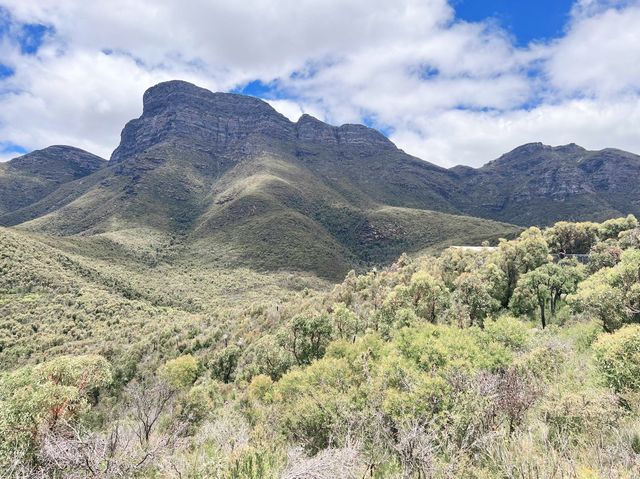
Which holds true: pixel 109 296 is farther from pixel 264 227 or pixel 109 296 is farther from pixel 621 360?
pixel 621 360

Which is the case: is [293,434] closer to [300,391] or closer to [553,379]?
[300,391]

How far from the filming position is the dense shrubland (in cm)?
959

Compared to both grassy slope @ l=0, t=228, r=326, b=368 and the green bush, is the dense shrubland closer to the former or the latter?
the green bush

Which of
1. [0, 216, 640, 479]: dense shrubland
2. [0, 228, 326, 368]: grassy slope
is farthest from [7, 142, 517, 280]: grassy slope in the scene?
[0, 216, 640, 479]: dense shrubland

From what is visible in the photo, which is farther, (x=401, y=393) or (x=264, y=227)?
(x=264, y=227)

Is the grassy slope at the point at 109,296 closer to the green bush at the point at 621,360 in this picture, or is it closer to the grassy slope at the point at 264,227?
the grassy slope at the point at 264,227

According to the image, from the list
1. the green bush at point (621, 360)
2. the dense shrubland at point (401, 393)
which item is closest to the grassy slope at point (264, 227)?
the dense shrubland at point (401, 393)

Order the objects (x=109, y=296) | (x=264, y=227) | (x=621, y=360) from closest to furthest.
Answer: (x=621, y=360) → (x=109, y=296) → (x=264, y=227)

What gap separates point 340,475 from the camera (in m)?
9.09

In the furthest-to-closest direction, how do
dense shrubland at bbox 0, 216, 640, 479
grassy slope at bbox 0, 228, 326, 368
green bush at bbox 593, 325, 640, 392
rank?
grassy slope at bbox 0, 228, 326, 368
green bush at bbox 593, 325, 640, 392
dense shrubland at bbox 0, 216, 640, 479

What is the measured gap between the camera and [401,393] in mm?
18703

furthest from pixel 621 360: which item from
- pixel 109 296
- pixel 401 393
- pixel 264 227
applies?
pixel 264 227

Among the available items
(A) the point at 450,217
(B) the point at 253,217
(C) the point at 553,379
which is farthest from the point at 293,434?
(A) the point at 450,217

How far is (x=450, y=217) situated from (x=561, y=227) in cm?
10577
